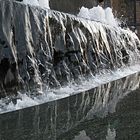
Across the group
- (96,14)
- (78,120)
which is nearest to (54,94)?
(78,120)

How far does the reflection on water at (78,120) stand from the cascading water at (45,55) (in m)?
0.45

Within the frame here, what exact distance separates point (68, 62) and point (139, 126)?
4.04 meters

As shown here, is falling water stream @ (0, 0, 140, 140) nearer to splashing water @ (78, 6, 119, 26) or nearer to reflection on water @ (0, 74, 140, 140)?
reflection on water @ (0, 74, 140, 140)

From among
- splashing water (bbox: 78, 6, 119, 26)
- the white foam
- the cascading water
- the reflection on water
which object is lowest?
the reflection on water

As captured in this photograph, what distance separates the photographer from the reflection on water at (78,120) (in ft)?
11.7

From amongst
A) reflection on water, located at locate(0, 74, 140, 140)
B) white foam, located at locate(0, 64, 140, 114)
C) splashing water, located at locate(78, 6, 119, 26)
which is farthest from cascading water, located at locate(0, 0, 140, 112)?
splashing water, located at locate(78, 6, 119, 26)

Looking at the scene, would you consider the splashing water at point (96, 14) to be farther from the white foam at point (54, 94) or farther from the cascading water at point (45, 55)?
the white foam at point (54, 94)

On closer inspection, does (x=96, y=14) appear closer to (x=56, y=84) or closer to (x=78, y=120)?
(x=56, y=84)

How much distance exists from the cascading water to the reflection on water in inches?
17.7

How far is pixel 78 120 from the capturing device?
423 centimetres

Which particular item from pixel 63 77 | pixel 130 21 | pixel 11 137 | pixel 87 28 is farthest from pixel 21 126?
pixel 130 21

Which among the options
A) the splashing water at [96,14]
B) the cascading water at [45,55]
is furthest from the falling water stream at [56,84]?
the splashing water at [96,14]

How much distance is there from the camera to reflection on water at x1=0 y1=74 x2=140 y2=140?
11.7 ft

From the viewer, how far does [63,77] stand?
24.0ft
